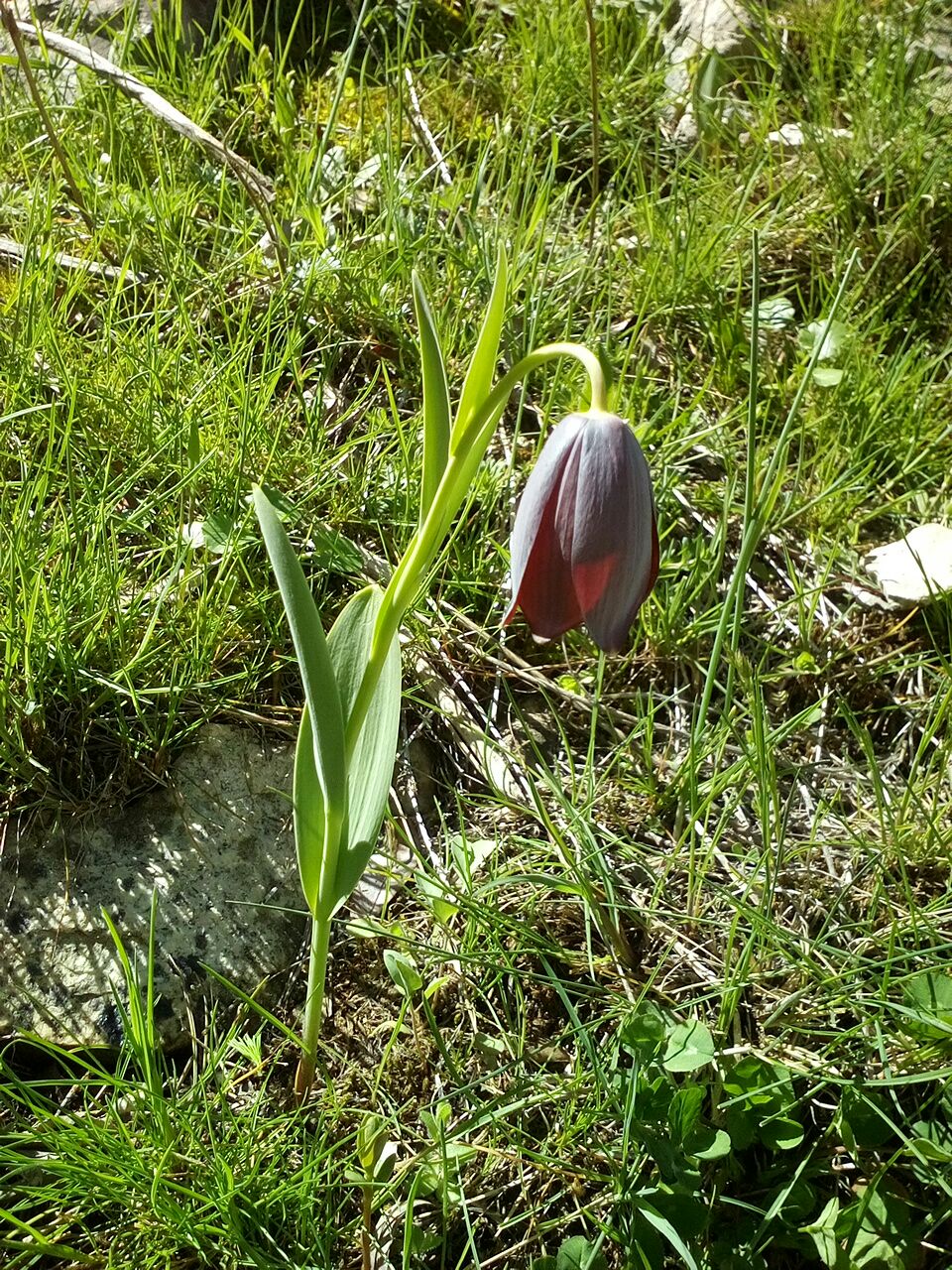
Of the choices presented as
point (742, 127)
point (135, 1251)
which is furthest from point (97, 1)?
point (135, 1251)

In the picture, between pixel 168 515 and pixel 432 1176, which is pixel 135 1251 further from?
pixel 168 515

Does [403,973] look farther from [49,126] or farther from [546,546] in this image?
[49,126]

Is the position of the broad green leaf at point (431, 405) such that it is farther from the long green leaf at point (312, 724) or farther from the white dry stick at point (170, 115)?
the white dry stick at point (170, 115)

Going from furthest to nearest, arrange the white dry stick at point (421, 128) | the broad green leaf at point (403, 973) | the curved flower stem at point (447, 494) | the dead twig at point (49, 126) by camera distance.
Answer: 1. the white dry stick at point (421, 128)
2. the dead twig at point (49, 126)
3. the broad green leaf at point (403, 973)
4. the curved flower stem at point (447, 494)

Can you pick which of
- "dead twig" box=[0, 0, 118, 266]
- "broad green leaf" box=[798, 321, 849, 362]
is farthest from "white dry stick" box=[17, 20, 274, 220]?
"broad green leaf" box=[798, 321, 849, 362]

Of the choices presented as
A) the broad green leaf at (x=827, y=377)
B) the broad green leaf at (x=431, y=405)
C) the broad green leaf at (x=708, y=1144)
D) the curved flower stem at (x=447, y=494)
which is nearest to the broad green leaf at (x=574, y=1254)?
the broad green leaf at (x=708, y=1144)

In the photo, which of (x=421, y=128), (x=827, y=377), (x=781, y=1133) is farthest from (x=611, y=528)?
(x=421, y=128)

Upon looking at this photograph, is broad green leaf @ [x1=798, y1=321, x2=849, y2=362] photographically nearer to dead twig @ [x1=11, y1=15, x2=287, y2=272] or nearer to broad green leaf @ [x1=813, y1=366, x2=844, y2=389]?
broad green leaf @ [x1=813, y1=366, x2=844, y2=389]
